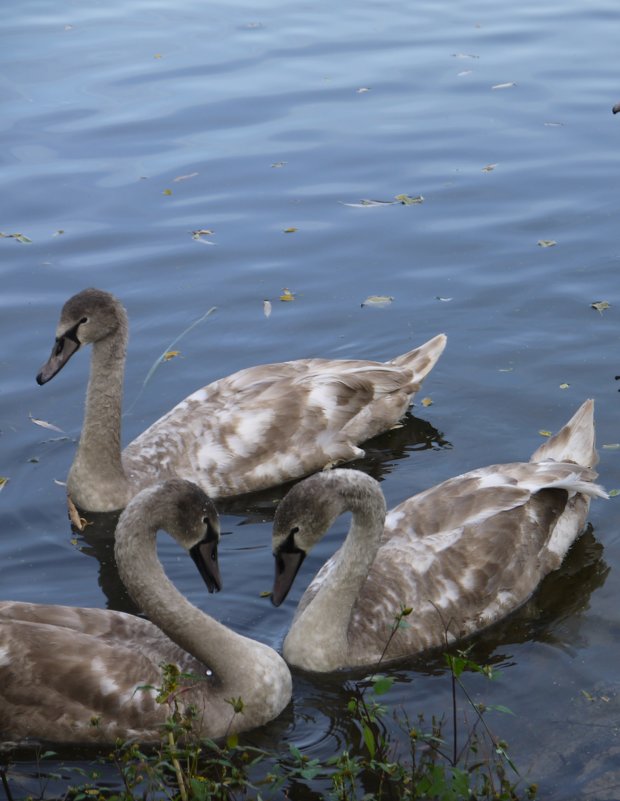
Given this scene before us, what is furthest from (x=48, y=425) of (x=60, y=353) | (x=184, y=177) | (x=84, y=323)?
(x=184, y=177)

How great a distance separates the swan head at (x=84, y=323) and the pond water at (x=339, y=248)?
907mm

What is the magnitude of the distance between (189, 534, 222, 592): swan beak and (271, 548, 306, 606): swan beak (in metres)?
0.42

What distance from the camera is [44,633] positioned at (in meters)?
7.72

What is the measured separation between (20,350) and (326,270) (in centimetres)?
319

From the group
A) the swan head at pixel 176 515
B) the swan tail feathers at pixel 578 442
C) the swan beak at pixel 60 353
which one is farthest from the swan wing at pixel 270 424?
the swan head at pixel 176 515

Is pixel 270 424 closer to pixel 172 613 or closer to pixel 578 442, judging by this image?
pixel 578 442

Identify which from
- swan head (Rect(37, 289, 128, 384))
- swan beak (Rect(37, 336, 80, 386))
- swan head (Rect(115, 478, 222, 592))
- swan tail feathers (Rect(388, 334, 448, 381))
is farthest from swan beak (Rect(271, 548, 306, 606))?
swan tail feathers (Rect(388, 334, 448, 381))

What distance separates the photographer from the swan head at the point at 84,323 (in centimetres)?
1048

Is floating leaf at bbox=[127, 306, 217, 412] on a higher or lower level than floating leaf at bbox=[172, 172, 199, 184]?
lower

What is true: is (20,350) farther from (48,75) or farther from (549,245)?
(48,75)

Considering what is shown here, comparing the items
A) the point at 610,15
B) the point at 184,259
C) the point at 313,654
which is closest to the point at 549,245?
the point at 184,259

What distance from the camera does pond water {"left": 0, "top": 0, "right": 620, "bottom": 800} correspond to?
8938 mm

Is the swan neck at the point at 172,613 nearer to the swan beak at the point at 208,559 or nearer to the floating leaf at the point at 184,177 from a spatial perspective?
the swan beak at the point at 208,559

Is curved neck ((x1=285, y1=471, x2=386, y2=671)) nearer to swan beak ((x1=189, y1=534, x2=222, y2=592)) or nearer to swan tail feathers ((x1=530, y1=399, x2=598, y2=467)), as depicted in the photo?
swan beak ((x1=189, y1=534, x2=222, y2=592))
